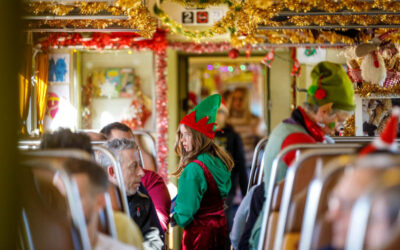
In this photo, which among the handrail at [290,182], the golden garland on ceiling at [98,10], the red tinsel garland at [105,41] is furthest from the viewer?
the red tinsel garland at [105,41]

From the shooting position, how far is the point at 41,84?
6848 millimetres

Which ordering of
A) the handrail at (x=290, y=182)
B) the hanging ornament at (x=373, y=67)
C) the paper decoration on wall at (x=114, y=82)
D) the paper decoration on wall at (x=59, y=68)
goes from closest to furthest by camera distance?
1. the handrail at (x=290, y=182)
2. the hanging ornament at (x=373, y=67)
3. the paper decoration on wall at (x=59, y=68)
4. the paper decoration on wall at (x=114, y=82)

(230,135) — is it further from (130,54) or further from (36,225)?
(36,225)

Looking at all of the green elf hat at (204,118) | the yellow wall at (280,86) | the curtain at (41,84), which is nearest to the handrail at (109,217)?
the green elf hat at (204,118)

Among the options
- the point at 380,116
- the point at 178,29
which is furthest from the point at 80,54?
the point at 380,116

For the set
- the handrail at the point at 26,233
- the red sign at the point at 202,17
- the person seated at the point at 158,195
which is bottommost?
the person seated at the point at 158,195

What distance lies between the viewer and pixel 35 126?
6.38m

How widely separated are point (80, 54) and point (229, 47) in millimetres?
2198

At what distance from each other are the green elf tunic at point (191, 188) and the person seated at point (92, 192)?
152 cm

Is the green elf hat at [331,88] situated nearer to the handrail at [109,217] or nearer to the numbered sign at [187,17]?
the handrail at [109,217]

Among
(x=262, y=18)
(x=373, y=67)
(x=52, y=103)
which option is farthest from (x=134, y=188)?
(x=52, y=103)

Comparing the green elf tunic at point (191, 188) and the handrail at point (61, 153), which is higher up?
the handrail at point (61, 153)

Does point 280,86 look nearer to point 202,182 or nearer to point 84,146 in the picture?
point 202,182

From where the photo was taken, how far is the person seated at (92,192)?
2295mm
